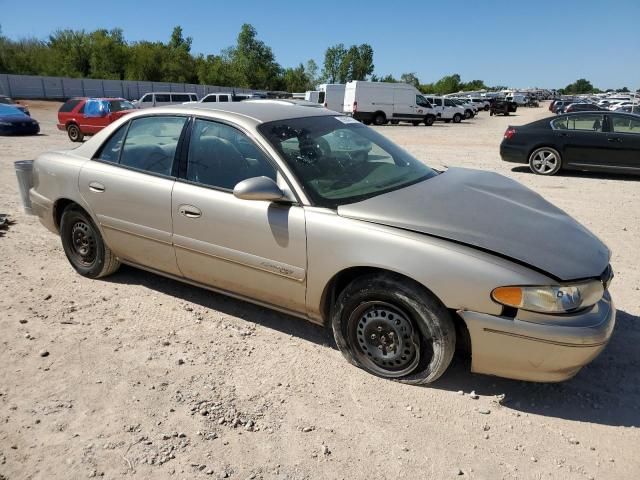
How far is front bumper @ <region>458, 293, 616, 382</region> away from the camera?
2.48 m

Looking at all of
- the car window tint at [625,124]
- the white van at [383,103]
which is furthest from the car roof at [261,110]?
the white van at [383,103]

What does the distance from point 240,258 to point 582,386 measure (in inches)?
90.4

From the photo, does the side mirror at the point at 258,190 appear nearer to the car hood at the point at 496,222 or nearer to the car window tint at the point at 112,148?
the car hood at the point at 496,222

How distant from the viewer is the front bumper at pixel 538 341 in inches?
97.7

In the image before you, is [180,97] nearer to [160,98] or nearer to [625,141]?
[160,98]

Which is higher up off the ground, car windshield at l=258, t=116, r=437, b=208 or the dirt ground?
car windshield at l=258, t=116, r=437, b=208

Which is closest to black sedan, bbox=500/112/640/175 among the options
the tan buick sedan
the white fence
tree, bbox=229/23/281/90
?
the tan buick sedan

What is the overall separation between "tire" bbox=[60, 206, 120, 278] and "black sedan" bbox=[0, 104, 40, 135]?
55.9 ft

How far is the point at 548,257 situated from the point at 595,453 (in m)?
1.00

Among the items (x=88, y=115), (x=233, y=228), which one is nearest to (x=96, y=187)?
(x=233, y=228)

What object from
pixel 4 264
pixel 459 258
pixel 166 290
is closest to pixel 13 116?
pixel 4 264

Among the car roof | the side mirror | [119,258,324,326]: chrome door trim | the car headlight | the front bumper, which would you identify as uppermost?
the car roof

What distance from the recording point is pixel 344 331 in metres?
3.06

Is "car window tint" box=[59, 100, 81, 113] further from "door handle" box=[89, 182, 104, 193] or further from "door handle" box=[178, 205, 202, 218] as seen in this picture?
"door handle" box=[178, 205, 202, 218]
